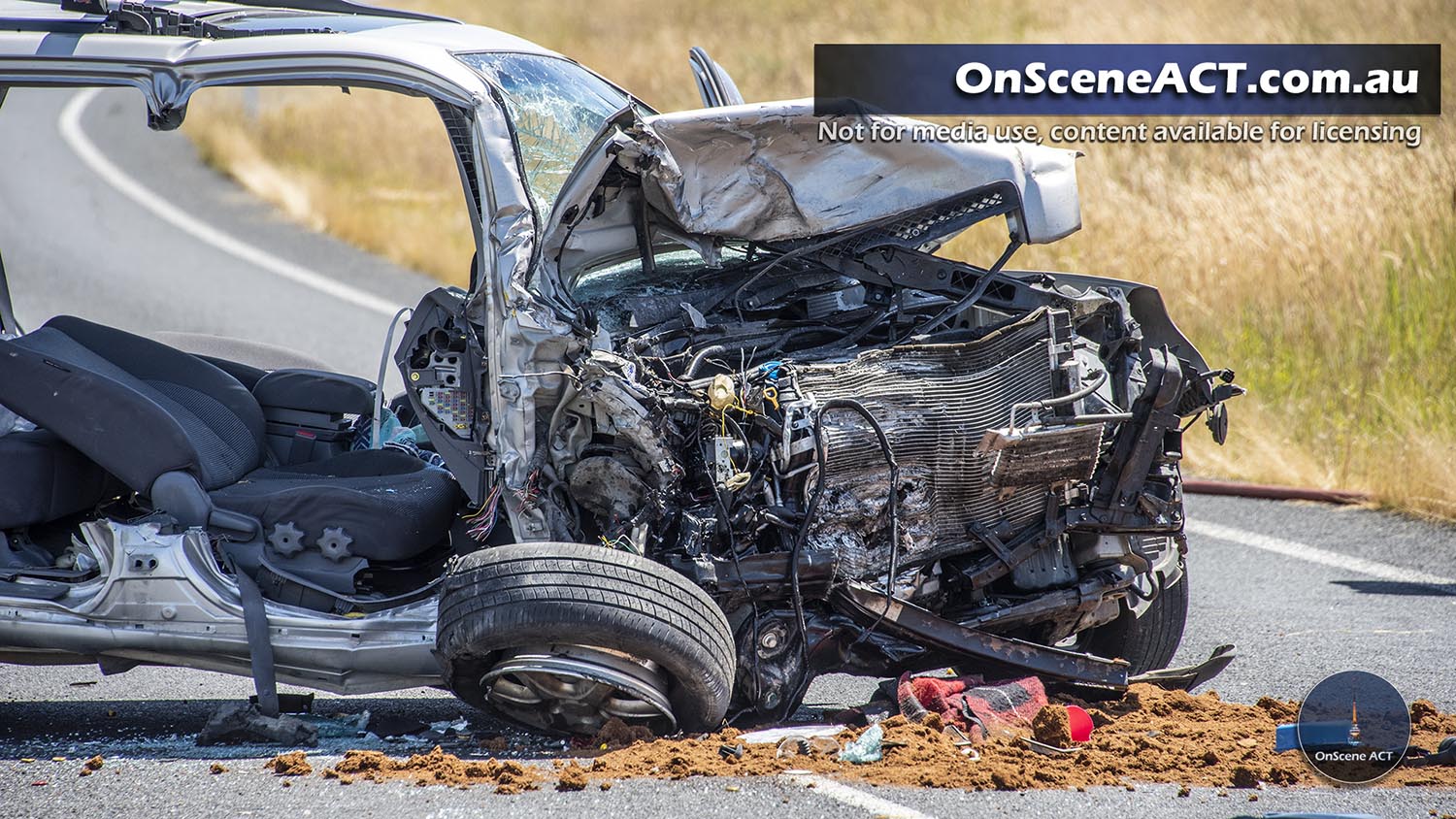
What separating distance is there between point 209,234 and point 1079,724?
35.8 feet

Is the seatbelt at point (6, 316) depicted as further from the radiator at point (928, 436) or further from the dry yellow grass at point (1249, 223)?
the dry yellow grass at point (1249, 223)

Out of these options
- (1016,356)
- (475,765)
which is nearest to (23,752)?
(475,765)

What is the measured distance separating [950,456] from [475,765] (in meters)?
1.71

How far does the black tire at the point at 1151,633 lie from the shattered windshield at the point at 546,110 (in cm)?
254

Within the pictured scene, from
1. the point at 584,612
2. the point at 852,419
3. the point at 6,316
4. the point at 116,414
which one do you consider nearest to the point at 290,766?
the point at 584,612

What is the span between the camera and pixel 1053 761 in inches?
164

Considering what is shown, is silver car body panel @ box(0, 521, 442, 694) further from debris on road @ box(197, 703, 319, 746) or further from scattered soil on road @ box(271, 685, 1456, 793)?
scattered soil on road @ box(271, 685, 1456, 793)

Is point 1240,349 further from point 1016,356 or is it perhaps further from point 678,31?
point 678,31

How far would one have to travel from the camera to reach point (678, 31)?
22172 millimetres

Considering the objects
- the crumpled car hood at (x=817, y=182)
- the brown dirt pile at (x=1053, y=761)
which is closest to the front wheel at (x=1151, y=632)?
the brown dirt pile at (x=1053, y=761)

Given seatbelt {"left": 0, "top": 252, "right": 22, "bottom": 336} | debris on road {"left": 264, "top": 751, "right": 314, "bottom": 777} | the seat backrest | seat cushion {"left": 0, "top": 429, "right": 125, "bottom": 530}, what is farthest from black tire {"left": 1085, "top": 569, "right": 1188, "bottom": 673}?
seatbelt {"left": 0, "top": 252, "right": 22, "bottom": 336}

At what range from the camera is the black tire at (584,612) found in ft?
13.3

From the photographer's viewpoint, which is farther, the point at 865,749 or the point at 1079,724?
the point at 1079,724

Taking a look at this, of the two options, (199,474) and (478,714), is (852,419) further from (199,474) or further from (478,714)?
(199,474)
